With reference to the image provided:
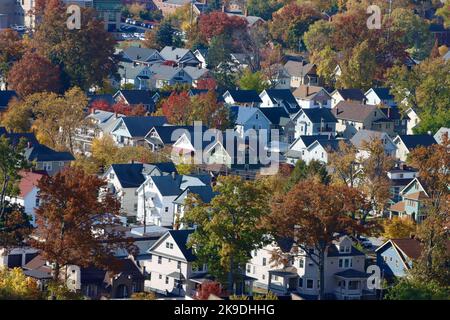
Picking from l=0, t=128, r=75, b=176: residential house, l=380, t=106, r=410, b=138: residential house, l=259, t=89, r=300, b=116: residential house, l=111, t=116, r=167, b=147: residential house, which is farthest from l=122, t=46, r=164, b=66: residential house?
l=0, t=128, r=75, b=176: residential house

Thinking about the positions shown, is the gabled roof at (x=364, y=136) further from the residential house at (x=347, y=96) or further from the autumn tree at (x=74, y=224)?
the autumn tree at (x=74, y=224)

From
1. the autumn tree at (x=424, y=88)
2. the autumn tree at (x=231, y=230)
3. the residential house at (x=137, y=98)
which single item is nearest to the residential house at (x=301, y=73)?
the autumn tree at (x=424, y=88)

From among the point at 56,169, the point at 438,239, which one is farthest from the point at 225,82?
the point at 438,239

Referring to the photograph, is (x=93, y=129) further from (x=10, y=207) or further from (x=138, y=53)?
(x=138, y=53)

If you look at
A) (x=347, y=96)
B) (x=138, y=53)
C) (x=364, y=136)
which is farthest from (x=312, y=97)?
(x=138, y=53)

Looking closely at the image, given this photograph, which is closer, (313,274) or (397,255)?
(313,274)

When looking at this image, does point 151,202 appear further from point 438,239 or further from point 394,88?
point 394,88
